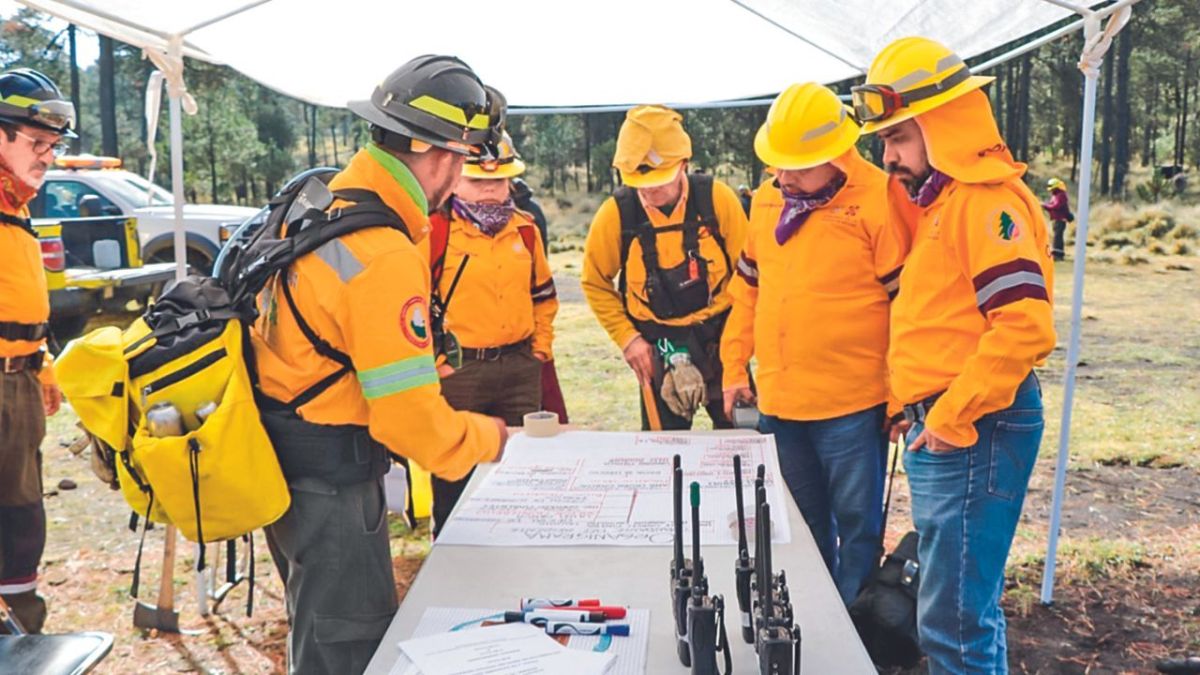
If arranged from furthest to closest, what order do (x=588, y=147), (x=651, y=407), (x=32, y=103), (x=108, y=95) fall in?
(x=588, y=147) → (x=108, y=95) → (x=651, y=407) → (x=32, y=103)

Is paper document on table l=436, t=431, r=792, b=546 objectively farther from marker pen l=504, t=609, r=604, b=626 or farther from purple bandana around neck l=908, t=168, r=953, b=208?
purple bandana around neck l=908, t=168, r=953, b=208

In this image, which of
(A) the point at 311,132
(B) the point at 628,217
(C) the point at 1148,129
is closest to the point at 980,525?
(B) the point at 628,217

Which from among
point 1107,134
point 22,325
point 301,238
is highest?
point 1107,134

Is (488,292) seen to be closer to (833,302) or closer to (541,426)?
(541,426)

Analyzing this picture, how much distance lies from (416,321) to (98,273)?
990cm

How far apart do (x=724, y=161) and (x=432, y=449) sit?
27.2m

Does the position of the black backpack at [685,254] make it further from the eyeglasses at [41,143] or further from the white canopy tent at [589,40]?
the eyeglasses at [41,143]

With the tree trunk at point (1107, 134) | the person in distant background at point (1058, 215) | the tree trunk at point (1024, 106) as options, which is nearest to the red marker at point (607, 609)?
the person in distant background at point (1058, 215)

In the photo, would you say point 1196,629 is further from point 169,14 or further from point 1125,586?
point 169,14

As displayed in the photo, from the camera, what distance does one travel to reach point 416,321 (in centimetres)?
195

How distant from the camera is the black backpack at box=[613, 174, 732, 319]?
4008mm

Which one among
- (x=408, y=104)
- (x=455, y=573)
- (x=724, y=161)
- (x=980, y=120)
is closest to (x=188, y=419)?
(x=455, y=573)

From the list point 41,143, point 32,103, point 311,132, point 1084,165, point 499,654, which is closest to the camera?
point 499,654

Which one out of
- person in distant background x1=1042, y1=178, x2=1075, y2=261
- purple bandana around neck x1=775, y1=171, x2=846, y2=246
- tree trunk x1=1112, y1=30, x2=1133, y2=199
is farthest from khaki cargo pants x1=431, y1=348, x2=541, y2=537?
tree trunk x1=1112, y1=30, x2=1133, y2=199
